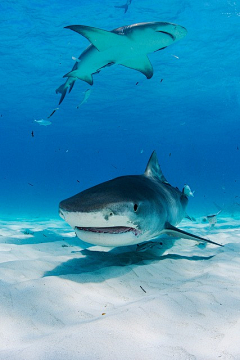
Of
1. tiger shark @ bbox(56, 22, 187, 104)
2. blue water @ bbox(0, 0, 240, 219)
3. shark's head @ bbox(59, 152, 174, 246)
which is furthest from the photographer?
blue water @ bbox(0, 0, 240, 219)

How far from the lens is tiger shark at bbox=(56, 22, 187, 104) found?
5.37 m

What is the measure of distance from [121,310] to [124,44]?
6.19m

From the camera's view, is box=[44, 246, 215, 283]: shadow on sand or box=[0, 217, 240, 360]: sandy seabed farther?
box=[44, 246, 215, 283]: shadow on sand

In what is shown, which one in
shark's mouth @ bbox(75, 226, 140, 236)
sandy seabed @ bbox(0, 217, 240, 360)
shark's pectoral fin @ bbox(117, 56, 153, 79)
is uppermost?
shark's pectoral fin @ bbox(117, 56, 153, 79)

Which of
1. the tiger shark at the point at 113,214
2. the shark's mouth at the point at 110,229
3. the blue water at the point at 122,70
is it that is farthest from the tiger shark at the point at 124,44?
the blue water at the point at 122,70

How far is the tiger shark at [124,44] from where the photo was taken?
17.6 feet

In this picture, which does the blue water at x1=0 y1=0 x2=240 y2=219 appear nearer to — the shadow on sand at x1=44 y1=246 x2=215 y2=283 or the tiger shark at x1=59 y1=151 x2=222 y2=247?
the shadow on sand at x1=44 y1=246 x2=215 y2=283

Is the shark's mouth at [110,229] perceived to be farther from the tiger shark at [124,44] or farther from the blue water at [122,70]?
the blue water at [122,70]

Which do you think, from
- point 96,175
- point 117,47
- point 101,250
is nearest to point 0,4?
point 117,47

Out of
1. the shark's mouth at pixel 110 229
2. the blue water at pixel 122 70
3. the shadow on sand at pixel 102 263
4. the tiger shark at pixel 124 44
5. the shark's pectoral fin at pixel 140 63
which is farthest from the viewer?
the blue water at pixel 122 70

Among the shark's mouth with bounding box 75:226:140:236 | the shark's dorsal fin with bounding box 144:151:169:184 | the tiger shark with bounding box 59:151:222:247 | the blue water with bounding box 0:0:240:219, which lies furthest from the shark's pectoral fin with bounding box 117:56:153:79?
the shark's mouth with bounding box 75:226:140:236

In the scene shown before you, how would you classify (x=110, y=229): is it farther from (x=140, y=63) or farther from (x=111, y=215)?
(x=140, y=63)

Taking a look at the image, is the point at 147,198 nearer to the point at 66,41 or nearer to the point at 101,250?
the point at 101,250

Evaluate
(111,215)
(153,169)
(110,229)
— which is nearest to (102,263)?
(110,229)
